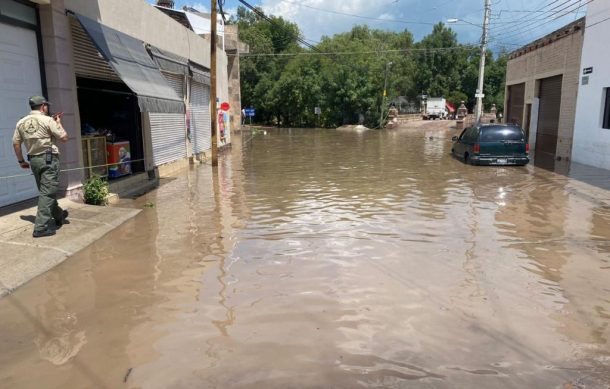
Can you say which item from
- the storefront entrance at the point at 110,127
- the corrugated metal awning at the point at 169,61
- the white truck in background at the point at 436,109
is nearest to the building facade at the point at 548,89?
the corrugated metal awning at the point at 169,61

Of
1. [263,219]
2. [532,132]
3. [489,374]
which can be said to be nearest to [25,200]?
[263,219]

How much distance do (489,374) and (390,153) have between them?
20.8 metres

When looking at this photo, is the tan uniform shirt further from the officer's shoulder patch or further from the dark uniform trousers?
the dark uniform trousers

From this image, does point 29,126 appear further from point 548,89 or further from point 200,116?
point 548,89

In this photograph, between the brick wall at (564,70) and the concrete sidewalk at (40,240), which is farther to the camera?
the brick wall at (564,70)

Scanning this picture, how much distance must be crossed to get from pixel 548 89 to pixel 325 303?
21.4 m

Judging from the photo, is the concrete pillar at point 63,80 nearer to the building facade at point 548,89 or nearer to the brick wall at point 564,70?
the building facade at point 548,89

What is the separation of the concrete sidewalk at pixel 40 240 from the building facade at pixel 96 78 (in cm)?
72

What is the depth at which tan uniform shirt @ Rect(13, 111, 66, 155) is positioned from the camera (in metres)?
7.11

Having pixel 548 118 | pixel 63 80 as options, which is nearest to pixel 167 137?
pixel 63 80

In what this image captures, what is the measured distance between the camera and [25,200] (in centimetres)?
899

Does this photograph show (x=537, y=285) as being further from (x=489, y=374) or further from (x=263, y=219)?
(x=263, y=219)

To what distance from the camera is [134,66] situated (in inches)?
452

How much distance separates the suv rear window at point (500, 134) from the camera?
17047mm
